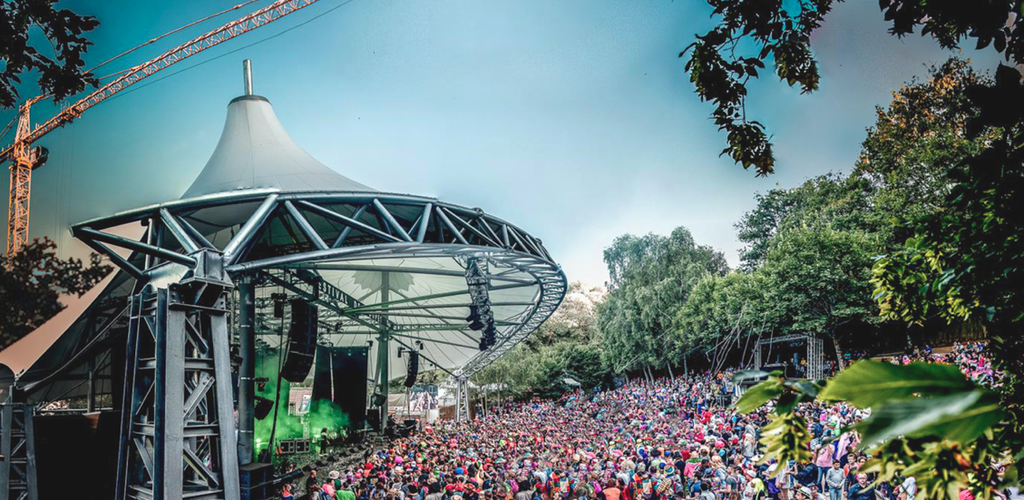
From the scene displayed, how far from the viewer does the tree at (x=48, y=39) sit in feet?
14.0

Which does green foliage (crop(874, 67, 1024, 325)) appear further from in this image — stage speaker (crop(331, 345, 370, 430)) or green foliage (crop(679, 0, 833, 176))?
stage speaker (crop(331, 345, 370, 430))

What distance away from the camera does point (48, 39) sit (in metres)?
4.52

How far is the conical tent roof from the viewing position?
11.2 metres

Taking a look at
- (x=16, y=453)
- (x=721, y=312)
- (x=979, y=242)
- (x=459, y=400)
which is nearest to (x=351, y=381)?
(x=459, y=400)

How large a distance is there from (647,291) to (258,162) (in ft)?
102

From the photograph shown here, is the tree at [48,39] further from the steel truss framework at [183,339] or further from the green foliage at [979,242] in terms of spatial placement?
the green foliage at [979,242]

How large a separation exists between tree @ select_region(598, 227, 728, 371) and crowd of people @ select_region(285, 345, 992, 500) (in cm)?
1203

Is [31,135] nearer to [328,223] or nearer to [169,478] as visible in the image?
[328,223]

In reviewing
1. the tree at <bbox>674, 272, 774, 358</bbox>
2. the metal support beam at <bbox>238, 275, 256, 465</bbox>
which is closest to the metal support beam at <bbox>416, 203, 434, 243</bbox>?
the metal support beam at <bbox>238, 275, 256, 465</bbox>

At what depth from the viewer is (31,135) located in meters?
29.1

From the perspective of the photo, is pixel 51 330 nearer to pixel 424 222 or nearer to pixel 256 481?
pixel 256 481

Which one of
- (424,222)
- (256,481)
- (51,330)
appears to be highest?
(424,222)

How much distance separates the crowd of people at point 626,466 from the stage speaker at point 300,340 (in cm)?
264

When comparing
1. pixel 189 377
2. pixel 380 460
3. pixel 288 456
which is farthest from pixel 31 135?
pixel 189 377
